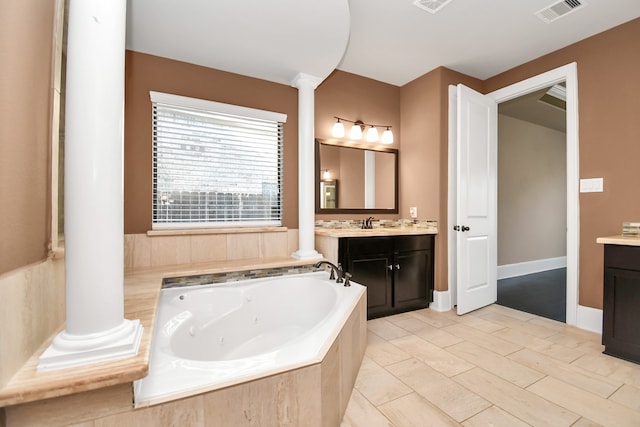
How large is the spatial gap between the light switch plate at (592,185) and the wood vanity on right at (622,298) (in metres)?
0.66

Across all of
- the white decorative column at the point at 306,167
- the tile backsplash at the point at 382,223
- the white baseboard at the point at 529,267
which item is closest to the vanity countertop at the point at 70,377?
the white decorative column at the point at 306,167

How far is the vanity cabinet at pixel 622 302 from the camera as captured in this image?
1924 mm

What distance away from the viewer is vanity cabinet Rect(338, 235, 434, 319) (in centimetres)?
272

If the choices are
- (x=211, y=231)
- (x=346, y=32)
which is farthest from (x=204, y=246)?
(x=346, y=32)

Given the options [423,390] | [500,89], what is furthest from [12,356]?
[500,89]

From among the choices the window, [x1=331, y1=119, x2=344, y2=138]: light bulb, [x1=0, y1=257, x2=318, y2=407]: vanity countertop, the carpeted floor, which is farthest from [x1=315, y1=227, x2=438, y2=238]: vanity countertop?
[x1=0, y1=257, x2=318, y2=407]: vanity countertop

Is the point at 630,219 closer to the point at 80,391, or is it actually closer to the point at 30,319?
the point at 80,391

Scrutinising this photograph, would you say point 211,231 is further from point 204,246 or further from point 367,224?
point 367,224

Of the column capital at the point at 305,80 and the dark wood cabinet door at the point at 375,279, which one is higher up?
the column capital at the point at 305,80

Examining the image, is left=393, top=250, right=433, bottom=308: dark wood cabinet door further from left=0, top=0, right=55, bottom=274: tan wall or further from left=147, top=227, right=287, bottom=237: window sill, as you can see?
left=0, top=0, right=55, bottom=274: tan wall

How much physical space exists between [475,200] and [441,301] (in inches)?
45.1

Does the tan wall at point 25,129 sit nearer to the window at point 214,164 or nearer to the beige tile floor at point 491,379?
the window at point 214,164

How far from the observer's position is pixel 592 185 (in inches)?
99.6

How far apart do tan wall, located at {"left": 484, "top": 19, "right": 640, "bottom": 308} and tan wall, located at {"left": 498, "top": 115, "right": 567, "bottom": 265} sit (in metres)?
1.92
